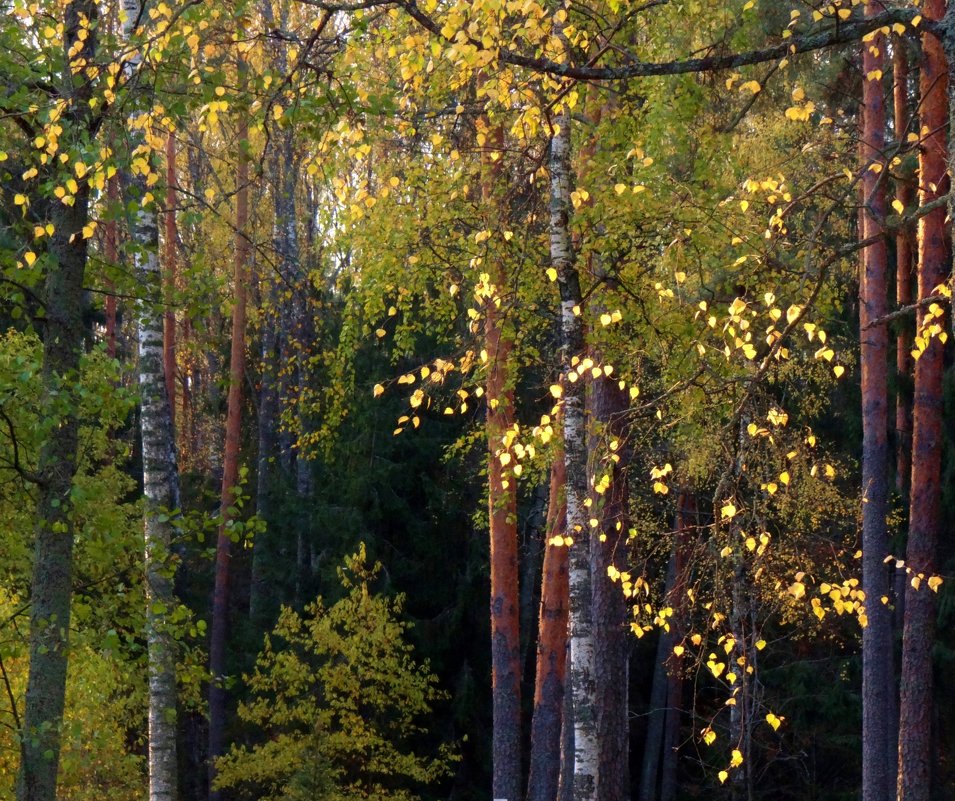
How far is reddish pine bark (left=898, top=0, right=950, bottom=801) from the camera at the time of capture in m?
11.2

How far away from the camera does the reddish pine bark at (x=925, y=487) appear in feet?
36.6

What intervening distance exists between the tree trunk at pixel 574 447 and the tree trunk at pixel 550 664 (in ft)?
11.8

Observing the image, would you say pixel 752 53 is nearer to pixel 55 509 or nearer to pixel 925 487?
pixel 55 509

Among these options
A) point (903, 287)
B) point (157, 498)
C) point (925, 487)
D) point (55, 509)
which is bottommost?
point (55, 509)

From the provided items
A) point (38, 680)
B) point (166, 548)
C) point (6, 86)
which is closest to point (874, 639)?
point (166, 548)

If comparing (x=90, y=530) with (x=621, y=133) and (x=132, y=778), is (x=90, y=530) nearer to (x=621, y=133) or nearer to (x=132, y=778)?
(x=621, y=133)

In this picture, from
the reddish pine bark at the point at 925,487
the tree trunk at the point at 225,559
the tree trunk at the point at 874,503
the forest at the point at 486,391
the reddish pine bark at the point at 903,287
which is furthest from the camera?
the tree trunk at the point at 225,559

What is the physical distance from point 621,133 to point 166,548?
15.9ft

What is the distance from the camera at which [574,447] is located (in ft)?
24.9

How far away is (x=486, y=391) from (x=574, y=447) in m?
0.93

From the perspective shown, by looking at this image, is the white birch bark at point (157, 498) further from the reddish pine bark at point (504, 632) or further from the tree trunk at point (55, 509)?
the reddish pine bark at point (504, 632)

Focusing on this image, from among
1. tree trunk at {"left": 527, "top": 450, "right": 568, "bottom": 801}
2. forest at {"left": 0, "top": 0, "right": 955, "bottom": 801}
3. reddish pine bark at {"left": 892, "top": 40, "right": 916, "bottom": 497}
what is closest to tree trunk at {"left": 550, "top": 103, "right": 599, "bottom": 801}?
forest at {"left": 0, "top": 0, "right": 955, "bottom": 801}

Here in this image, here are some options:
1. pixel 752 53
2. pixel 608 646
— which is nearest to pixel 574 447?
pixel 608 646

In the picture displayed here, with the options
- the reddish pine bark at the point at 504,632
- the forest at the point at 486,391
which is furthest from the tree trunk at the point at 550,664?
the reddish pine bark at the point at 504,632
